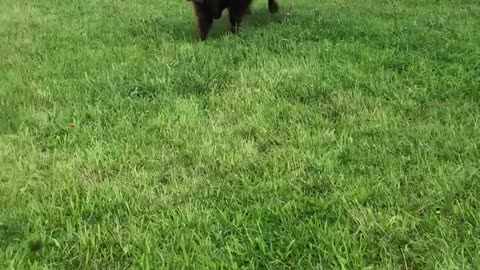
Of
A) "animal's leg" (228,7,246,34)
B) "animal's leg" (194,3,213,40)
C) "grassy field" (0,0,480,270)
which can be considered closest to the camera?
"grassy field" (0,0,480,270)

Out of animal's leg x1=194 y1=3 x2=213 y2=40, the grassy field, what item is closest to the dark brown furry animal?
animal's leg x1=194 y1=3 x2=213 y2=40

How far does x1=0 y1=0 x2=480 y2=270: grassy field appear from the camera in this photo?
2.54 m

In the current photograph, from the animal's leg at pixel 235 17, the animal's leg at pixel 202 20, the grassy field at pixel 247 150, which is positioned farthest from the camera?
the animal's leg at pixel 235 17

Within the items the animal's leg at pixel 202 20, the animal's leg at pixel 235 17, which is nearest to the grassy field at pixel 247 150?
the animal's leg at pixel 202 20

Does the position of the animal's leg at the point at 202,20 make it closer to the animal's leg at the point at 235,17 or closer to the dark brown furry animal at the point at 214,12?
the dark brown furry animal at the point at 214,12

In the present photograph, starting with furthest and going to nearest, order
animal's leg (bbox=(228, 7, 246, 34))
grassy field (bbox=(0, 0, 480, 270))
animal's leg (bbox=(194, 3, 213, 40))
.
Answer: animal's leg (bbox=(228, 7, 246, 34)) → animal's leg (bbox=(194, 3, 213, 40)) → grassy field (bbox=(0, 0, 480, 270))

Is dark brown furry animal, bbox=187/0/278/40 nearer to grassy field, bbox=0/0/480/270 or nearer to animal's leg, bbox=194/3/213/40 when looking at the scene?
animal's leg, bbox=194/3/213/40

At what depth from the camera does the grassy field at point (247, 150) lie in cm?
254

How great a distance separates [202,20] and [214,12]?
0.18m

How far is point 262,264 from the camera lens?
95.7 inches

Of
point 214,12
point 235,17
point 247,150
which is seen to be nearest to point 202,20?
point 214,12

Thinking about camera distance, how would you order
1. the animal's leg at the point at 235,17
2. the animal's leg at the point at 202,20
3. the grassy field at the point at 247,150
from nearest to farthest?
the grassy field at the point at 247,150 < the animal's leg at the point at 202,20 < the animal's leg at the point at 235,17

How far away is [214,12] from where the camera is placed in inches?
260

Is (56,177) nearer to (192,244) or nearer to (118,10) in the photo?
(192,244)
